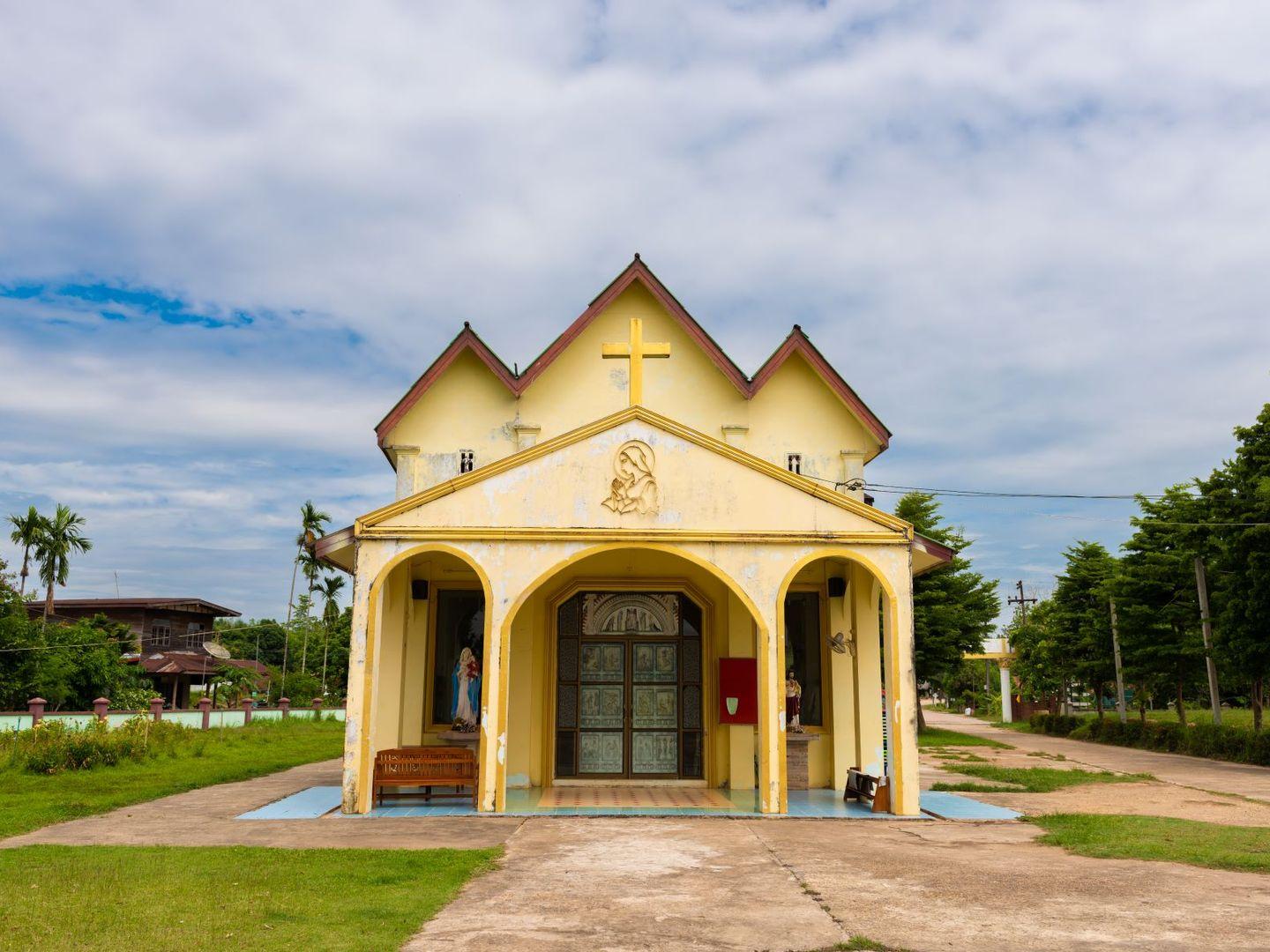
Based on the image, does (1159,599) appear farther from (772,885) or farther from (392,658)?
(772,885)

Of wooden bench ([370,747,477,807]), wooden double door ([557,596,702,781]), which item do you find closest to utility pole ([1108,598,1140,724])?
wooden double door ([557,596,702,781])

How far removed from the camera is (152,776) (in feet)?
55.9

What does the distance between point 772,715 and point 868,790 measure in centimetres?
211

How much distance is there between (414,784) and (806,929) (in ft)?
22.8

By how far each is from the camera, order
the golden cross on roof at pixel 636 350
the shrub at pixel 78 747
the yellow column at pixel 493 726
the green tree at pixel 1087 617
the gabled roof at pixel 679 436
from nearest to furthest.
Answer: the yellow column at pixel 493 726 → the gabled roof at pixel 679 436 → the golden cross on roof at pixel 636 350 → the shrub at pixel 78 747 → the green tree at pixel 1087 617

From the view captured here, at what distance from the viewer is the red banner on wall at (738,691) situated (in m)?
14.3

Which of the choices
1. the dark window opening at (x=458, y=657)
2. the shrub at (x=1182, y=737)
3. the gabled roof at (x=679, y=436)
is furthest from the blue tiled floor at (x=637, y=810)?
the shrub at (x=1182, y=737)

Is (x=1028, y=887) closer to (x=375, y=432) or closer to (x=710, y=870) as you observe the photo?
(x=710, y=870)

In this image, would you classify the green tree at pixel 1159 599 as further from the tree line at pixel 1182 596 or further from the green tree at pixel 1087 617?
the green tree at pixel 1087 617

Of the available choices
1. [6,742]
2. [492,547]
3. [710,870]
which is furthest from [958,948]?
[6,742]

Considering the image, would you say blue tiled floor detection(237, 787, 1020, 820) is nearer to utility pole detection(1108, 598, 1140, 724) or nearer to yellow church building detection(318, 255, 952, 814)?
yellow church building detection(318, 255, 952, 814)

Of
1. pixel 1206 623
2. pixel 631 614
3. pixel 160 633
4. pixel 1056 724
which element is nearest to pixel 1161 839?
pixel 631 614

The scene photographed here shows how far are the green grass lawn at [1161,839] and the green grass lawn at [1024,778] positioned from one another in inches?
161

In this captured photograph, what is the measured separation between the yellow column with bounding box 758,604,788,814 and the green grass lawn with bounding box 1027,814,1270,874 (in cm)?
296
